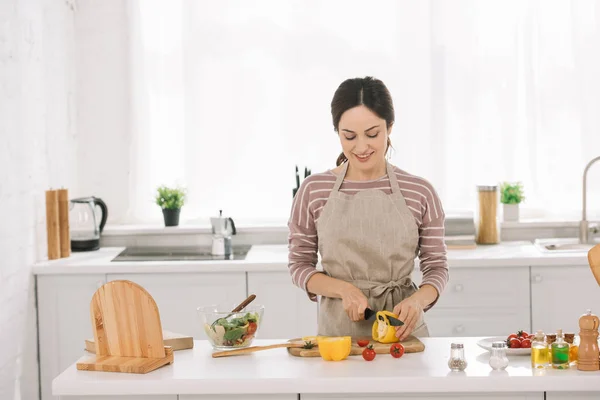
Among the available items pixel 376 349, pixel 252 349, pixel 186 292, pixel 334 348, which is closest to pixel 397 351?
pixel 376 349

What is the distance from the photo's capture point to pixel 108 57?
4828 mm

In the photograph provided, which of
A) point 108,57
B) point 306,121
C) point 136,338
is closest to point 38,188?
point 108,57

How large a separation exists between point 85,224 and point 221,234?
0.73m

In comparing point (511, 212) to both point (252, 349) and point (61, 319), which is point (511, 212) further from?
point (252, 349)

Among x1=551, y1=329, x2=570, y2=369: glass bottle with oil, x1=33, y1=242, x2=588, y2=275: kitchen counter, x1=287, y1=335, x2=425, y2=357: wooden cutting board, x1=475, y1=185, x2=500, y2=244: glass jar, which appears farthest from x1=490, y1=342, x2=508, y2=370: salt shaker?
x1=475, y1=185, x2=500, y2=244: glass jar

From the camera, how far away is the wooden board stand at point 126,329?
2.44m

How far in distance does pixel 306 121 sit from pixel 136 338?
8.46 ft

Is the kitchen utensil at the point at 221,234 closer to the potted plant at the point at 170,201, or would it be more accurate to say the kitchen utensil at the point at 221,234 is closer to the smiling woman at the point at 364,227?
the potted plant at the point at 170,201

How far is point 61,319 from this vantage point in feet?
13.9

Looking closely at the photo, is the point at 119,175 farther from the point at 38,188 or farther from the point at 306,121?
the point at 306,121

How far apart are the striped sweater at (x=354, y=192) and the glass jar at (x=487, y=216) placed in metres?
1.72

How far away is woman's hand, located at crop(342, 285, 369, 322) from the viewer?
265 centimetres

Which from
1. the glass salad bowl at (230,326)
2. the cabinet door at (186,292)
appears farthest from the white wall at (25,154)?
the glass salad bowl at (230,326)

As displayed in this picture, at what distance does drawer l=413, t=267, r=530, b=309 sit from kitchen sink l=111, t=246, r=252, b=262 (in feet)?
3.08
